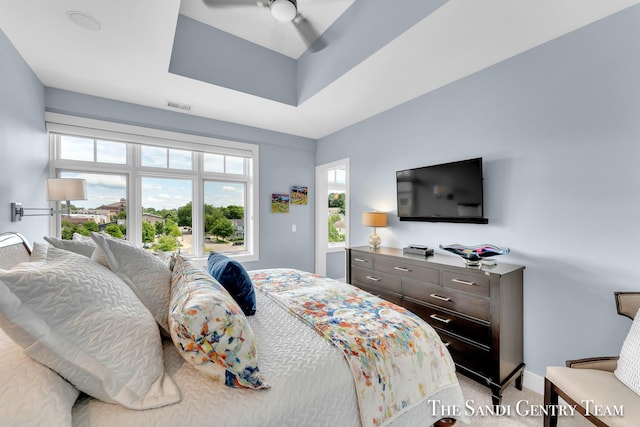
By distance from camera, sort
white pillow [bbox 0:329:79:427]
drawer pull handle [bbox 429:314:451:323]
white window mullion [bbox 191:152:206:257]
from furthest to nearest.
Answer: white window mullion [bbox 191:152:206:257] → drawer pull handle [bbox 429:314:451:323] → white pillow [bbox 0:329:79:427]

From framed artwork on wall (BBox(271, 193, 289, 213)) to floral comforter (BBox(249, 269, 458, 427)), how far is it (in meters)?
2.47

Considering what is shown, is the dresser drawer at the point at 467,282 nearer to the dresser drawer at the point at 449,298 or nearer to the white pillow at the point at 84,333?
the dresser drawer at the point at 449,298

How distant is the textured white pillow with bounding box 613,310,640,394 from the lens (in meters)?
1.24

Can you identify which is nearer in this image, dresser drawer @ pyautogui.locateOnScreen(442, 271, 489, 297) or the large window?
dresser drawer @ pyautogui.locateOnScreen(442, 271, 489, 297)

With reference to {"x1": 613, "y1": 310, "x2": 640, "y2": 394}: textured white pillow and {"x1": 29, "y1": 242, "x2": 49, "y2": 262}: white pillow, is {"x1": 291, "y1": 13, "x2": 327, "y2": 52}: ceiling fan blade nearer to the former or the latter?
{"x1": 29, "y1": 242, "x2": 49, "y2": 262}: white pillow

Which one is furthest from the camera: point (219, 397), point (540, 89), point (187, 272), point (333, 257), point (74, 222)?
point (333, 257)

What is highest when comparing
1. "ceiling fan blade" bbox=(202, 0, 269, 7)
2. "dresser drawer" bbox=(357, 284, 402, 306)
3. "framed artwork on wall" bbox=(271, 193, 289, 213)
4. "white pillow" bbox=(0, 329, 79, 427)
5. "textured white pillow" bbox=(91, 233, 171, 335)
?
"ceiling fan blade" bbox=(202, 0, 269, 7)

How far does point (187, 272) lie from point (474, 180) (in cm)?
233

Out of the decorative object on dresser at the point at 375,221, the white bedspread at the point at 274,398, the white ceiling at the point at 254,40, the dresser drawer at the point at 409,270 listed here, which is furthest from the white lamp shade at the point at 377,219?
the white bedspread at the point at 274,398

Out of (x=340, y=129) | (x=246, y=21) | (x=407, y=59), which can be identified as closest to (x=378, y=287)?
(x=407, y=59)

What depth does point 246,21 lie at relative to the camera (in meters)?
2.66

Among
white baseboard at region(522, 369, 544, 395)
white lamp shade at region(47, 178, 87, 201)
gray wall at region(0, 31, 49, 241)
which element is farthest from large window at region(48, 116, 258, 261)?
white baseboard at region(522, 369, 544, 395)

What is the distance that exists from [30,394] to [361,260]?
2.55 m

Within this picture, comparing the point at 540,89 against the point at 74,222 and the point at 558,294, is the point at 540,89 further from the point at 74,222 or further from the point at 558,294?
the point at 74,222
